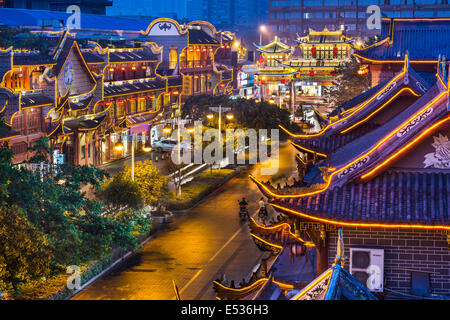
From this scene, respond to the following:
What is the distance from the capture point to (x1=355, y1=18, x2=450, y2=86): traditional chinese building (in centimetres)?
4569

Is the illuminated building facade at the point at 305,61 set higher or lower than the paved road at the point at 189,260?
higher

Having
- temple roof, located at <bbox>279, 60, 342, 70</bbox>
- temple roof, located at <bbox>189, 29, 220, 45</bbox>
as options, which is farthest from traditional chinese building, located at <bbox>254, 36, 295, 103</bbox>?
temple roof, located at <bbox>189, 29, 220, 45</bbox>

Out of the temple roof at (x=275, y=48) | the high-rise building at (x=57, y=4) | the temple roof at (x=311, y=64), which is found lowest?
the temple roof at (x=311, y=64)

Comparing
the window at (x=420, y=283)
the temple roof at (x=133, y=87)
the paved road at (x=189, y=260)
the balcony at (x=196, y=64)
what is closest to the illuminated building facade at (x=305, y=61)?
the balcony at (x=196, y=64)

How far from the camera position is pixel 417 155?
2000 centimetres

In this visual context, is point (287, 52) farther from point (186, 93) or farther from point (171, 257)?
point (171, 257)

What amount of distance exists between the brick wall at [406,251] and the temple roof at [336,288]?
6063mm

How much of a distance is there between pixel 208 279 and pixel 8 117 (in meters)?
22.7

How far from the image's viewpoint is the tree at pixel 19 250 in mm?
24484

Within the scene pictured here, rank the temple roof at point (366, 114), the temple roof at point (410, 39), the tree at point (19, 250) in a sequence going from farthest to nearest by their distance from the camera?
the temple roof at point (410, 39)
the temple roof at point (366, 114)
the tree at point (19, 250)

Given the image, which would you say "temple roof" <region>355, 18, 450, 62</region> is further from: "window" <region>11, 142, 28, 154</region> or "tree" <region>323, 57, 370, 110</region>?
"tree" <region>323, 57, 370, 110</region>

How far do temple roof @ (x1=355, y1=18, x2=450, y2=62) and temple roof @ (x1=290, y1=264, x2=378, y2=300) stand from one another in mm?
33037

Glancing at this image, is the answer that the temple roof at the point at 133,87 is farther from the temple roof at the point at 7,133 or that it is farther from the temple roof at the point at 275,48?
the temple roof at the point at 275,48

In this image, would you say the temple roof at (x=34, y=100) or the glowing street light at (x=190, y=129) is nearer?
the temple roof at (x=34, y=100)
